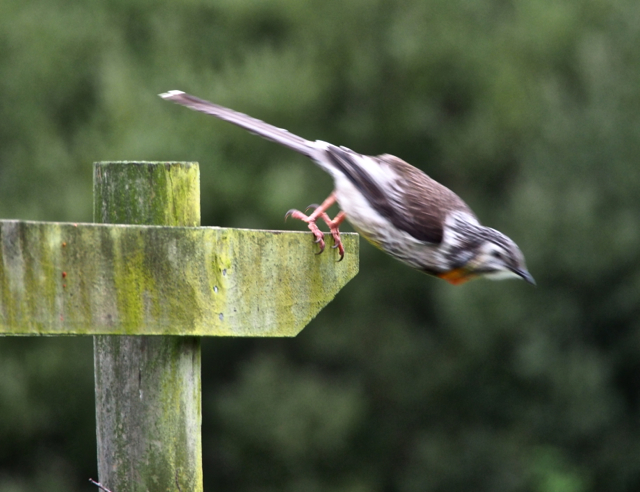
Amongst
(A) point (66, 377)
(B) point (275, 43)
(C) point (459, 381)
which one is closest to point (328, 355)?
(C) point (459, 381)

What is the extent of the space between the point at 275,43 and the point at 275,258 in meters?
14.1

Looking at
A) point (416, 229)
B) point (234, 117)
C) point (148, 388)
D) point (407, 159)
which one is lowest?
point (148, 388)

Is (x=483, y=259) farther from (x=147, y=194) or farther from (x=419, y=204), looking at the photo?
(x=147, y=194)

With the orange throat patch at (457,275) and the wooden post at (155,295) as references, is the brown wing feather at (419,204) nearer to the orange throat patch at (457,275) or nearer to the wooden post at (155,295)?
the orange throat patch at (457,275)

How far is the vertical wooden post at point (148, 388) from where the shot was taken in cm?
245

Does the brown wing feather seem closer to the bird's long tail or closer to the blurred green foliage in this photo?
the bird's long tail

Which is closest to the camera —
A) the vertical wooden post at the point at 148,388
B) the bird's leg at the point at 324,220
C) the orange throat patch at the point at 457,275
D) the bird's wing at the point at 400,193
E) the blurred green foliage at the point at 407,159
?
the vertical wooden post at the point at 148,388

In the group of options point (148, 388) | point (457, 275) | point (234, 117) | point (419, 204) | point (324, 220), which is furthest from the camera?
point (419, 204)

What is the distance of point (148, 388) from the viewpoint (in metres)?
2.46

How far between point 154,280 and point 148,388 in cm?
37

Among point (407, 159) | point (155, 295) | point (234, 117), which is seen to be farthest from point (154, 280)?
point (407, 159)

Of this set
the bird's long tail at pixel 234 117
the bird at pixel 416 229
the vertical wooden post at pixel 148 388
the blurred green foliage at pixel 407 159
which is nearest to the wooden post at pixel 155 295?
the vertical wooden post at pixel 148 388

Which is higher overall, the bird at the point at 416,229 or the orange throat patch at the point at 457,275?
the bird at the point at 416,229

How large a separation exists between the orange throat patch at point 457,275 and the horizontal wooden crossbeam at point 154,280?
55.2 inches
